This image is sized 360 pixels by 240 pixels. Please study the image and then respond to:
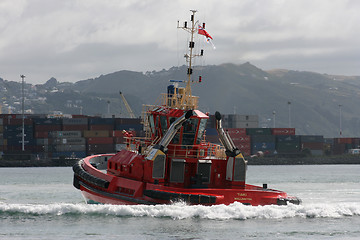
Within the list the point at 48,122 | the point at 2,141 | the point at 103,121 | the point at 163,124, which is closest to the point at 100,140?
the point at 103,121

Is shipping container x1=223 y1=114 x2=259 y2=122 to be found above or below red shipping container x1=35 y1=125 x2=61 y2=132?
above

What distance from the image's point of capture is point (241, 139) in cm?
13638

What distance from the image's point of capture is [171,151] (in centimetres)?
2562

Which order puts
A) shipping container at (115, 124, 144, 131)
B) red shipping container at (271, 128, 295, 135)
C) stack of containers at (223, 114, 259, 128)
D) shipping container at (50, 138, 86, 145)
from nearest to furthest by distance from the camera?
shipping container at (50, 138, 86, 145) < shipping container at (115, 124, 144, 131) < red shipping container at (271, 128, 295, 135) < stack of containers at (223, 114, 259, 128)

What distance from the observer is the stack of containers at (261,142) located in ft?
449

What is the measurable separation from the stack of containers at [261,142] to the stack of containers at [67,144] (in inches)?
1487

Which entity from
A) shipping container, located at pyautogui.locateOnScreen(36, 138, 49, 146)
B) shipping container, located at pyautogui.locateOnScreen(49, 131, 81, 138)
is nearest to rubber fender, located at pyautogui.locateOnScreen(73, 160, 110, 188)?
shipping container, located at pyautogui.locateOnScreen(49, 131, 81, 138)


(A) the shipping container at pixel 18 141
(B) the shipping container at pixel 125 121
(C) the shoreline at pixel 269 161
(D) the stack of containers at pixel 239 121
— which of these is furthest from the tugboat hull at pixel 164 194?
(D) the stack of containers at pixel 239 121

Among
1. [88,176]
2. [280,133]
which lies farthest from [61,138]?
[88,176]

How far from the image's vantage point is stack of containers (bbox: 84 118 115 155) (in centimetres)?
11819

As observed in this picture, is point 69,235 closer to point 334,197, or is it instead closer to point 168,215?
point 168,215

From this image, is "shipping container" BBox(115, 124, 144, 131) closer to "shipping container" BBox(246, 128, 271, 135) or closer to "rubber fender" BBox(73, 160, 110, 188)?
"shipping container" BBox(246, 128, 271, 135)

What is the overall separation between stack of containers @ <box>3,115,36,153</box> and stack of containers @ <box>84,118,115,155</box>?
10.8m

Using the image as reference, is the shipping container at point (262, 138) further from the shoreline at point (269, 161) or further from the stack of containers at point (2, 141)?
the stack of containers at point (2, 141)
